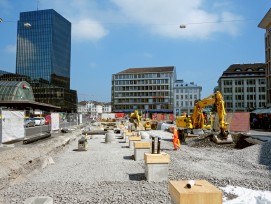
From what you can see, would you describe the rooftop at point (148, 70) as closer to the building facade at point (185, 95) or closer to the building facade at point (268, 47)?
the building facade at point (185, 95)

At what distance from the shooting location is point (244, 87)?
103188mm

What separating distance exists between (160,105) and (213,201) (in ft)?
384

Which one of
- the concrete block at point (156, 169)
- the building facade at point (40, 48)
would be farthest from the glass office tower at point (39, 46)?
the concrete block at point (156, 169)

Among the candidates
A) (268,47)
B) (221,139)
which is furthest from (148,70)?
(221,139)

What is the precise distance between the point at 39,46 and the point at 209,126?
115 m

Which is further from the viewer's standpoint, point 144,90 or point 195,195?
point 144,90

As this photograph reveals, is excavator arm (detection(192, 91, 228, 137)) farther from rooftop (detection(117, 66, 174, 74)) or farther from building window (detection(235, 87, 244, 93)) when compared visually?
rooftop (detection(117, 66, 174, 74))

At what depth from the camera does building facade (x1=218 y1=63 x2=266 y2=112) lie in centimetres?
10250

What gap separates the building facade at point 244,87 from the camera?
10250 cm

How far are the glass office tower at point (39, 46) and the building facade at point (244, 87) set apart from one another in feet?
245

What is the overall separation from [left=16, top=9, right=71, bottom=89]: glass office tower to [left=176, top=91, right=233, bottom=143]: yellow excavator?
110230mm

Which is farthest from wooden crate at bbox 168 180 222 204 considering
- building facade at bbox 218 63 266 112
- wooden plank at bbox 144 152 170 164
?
building facade at bbox 218 63 266 112

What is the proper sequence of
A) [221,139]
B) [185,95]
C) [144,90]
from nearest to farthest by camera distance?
[221,139] → [185,95] → [144,90]

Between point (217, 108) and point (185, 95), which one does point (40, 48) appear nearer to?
point (185, 95)
